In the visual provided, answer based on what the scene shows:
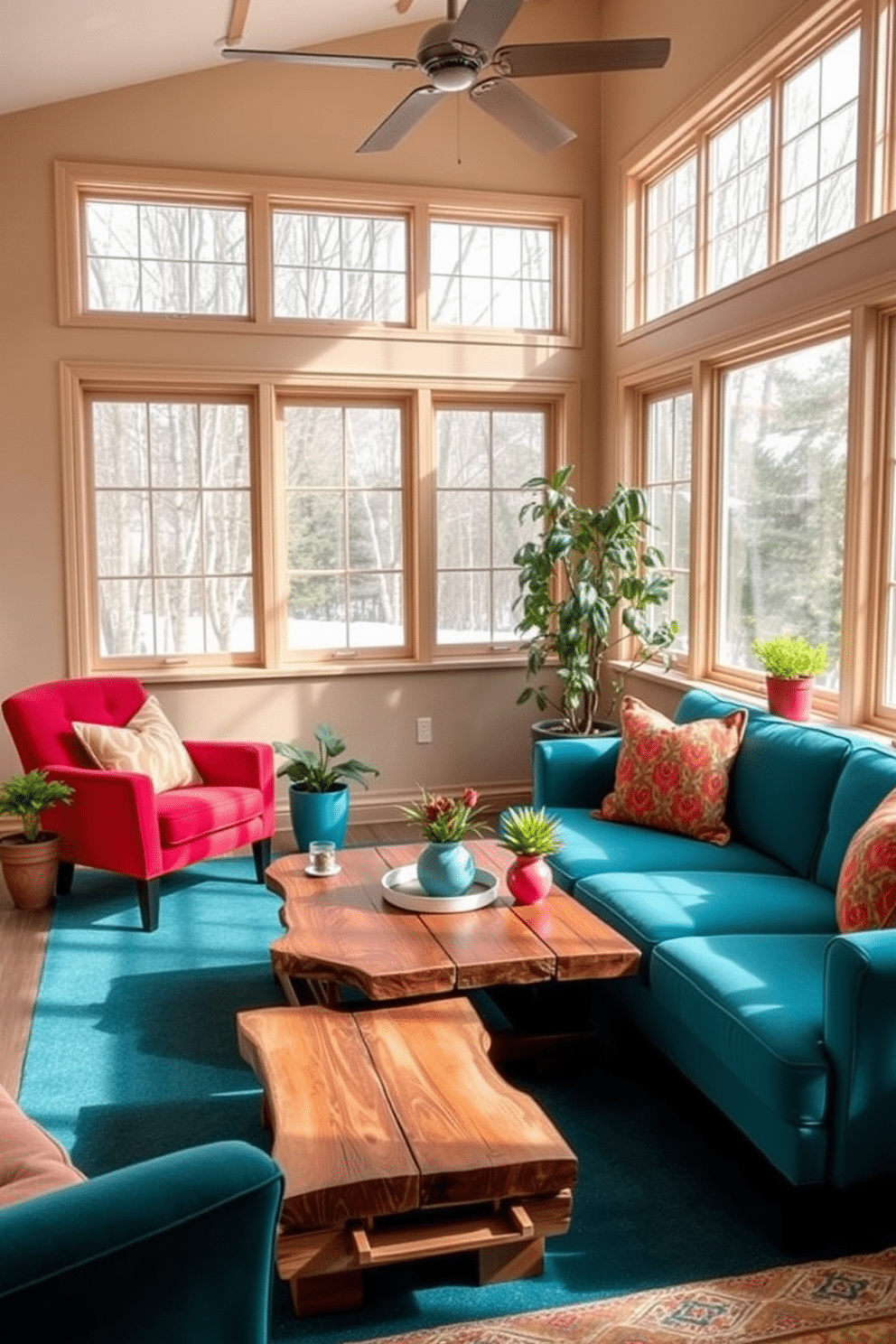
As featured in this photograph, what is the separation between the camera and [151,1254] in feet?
4.15

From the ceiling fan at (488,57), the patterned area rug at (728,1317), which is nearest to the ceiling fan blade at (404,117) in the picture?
the ceiling fan at (488,57)

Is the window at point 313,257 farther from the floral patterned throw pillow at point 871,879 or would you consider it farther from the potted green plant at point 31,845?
the floral patterned throw pillow at point 871,879

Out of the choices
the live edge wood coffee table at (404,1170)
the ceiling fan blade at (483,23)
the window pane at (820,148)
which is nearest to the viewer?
the live edge wood coffee table at (404,1170)

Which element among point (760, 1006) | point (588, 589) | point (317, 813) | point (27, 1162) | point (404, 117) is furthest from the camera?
point (588, 589)

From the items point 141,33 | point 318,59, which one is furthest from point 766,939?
point 141,33

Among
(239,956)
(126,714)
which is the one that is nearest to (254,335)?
(126,714)

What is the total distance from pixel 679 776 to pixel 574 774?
55cm

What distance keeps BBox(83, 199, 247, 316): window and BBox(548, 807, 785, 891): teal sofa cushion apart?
3193mm

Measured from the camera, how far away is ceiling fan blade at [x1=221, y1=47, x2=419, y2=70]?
311 centimetres

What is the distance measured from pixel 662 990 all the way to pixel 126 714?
9.44 feet

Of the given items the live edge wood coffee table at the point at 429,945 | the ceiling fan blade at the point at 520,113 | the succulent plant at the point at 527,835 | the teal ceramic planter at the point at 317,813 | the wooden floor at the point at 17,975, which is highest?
the ceiling fan blade at the point at 520,113

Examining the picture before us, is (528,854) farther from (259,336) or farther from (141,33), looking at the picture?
(141,33)

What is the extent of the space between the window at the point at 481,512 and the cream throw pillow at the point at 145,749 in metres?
1.67

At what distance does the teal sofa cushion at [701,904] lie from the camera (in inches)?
114
